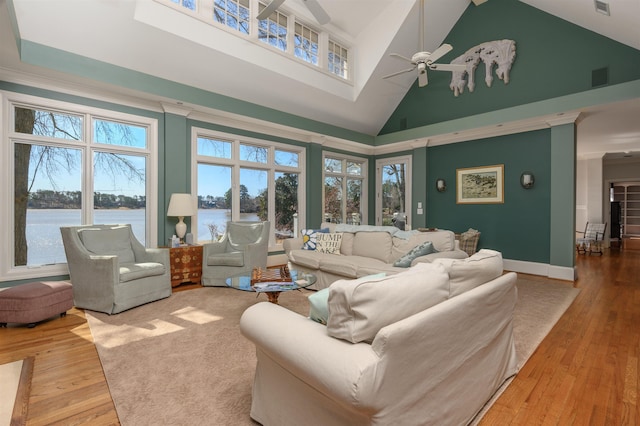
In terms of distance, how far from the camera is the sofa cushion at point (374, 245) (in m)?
4.07

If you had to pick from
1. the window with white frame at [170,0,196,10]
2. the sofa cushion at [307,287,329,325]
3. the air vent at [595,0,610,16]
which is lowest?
the sofa cushion at [307,287,329,325]

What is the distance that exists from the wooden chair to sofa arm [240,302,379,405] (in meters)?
9.25

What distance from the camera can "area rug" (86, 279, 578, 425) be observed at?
5.98ft

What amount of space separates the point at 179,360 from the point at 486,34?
7297 millimetres

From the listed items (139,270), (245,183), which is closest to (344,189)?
(245,183)

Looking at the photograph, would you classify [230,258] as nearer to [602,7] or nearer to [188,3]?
[188,3]

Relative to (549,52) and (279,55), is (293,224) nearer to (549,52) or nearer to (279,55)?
(279,55)

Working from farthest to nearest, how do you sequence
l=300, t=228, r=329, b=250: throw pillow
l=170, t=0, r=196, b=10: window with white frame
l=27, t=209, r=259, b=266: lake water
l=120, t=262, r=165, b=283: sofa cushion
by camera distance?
1. l=300, t=228, r=329, b=250: throw pillow
2. l=170, t=0, r=196, b=10: window with white frame
3. l=27, t=209, r=259, b=266: lake water
4. l=120, t=262, r=165, b=283: sofa cushion

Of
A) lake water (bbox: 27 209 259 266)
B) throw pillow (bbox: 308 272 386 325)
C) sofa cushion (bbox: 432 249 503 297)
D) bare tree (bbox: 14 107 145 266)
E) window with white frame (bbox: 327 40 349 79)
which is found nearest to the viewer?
throw pillow (bbox: 308 272 386 325)

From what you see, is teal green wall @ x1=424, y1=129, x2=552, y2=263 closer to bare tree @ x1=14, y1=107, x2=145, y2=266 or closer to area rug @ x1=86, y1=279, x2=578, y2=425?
area rug @ x1=86, y1=279, x2=578, y2=425

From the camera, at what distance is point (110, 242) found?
3.82 metres

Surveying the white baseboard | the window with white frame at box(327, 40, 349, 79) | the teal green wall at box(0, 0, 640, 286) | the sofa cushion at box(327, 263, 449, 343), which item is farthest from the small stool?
the white baseboard

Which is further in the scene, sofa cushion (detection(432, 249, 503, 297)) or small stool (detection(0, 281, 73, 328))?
small stool (detection(0, 281, 73, 328))

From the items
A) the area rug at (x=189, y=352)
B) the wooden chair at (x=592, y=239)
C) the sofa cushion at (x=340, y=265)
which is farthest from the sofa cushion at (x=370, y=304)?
the wooden chair at (x=592, y=239)
